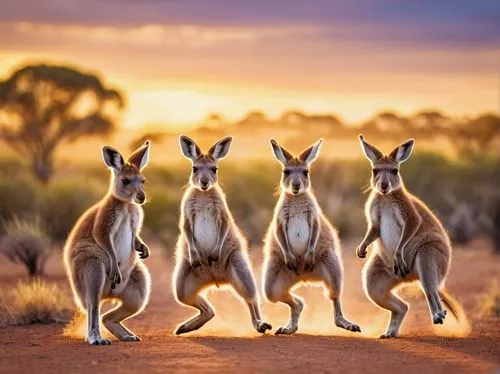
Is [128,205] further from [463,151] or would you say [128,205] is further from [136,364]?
[463,151]

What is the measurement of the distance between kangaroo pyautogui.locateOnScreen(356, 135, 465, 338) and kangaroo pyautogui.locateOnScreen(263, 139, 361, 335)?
45 cm

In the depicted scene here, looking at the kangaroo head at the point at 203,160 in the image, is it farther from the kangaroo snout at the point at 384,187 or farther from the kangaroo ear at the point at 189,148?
the kangaroo snout at the point at 384,187

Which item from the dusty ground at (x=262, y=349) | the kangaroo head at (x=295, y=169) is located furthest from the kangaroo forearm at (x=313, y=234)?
the dusty ground at (x=262, y=349)

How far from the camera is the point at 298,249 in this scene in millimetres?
14125

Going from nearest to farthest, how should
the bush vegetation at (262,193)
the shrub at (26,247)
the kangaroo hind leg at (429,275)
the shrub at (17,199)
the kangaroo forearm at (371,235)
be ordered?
the kangaroo hind leg at (429,275), the kangaroo forearm at (371,235), the shrub at (26,247), the bush vegetation at (262,193), the shrub at (17,199)

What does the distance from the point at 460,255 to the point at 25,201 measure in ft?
41.2

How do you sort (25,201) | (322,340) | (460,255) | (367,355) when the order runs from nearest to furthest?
(367,355)
(322,340)
(460,255)
(25,201)

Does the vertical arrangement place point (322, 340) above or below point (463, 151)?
below

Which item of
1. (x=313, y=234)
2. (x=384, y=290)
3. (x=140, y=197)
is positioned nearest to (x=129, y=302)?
(x=140, y=197)

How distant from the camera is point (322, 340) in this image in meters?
13.2

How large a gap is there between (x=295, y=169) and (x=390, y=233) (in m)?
1.45

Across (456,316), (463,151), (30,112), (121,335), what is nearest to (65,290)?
(121,335)

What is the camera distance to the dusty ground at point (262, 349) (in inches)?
446

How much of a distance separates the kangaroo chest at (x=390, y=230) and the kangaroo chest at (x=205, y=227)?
2.09 metres
